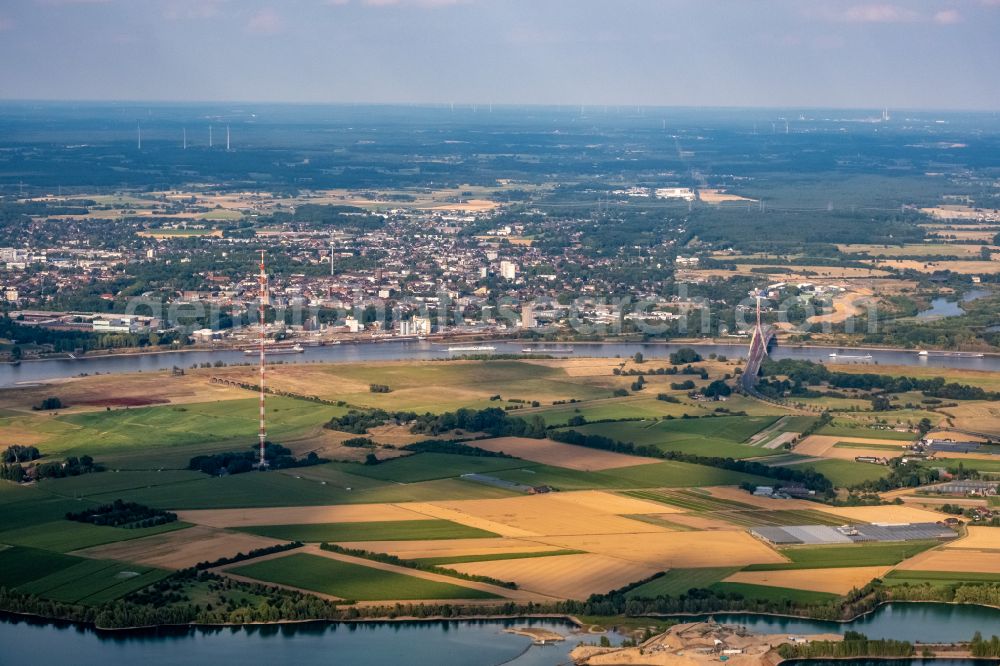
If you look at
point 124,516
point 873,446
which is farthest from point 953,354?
point 124,516

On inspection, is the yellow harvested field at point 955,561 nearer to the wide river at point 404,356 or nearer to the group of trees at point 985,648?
the group of trees at point 985,648

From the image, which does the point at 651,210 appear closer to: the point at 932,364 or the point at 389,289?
the point at 389,289

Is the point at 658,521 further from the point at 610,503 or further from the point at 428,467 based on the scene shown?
the point at 428,467

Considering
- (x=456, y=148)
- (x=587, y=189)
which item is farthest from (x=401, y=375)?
(x=456, y=148)

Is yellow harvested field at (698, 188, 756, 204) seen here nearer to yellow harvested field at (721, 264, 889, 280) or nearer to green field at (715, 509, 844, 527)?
yellow harvested field at (721, 264, 889, 280)

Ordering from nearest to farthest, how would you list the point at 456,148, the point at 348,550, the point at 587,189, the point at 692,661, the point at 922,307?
1. the point at 692,661
2. the point at 348,550
3. the point at 922,307
4. the point at 587,189
5. the point at 456,148

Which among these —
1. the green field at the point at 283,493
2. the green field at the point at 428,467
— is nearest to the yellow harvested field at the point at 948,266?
Result: the green field at the point at 428,467

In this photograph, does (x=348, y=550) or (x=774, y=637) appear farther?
(x=348, y=550)
